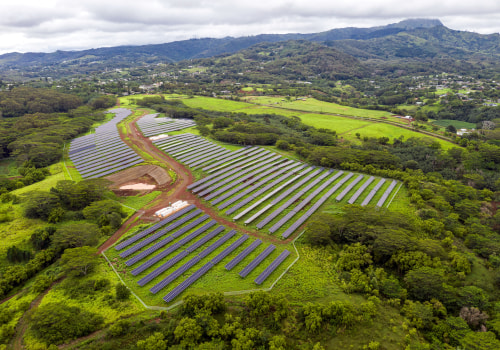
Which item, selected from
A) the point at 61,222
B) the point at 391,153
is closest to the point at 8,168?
the point at 61,222

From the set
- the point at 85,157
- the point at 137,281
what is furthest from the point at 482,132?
the point at 85,157

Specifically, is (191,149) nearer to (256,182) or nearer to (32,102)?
(256,182)

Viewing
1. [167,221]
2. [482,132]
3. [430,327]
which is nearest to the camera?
[430,327]

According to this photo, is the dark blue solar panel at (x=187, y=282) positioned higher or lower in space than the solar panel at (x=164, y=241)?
lower

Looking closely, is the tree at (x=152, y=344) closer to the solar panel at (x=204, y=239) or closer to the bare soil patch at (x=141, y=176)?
the solar panel at (x=204, y=239)

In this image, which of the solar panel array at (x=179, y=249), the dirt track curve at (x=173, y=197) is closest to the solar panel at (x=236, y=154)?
the dirt track curve at (x=173, y=197)

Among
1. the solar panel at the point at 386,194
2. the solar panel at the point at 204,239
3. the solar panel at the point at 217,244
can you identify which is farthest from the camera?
the solar panel at the point at 386,194

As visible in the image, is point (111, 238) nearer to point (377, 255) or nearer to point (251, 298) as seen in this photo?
point (251, 298)
